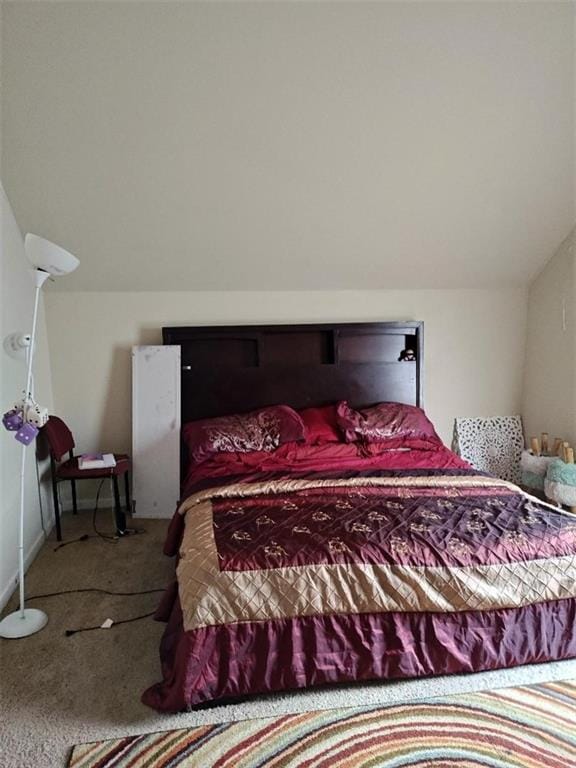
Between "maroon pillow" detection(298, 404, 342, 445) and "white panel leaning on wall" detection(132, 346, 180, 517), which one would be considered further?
"white panel leaning on wall" detection(132, 346, 180, 517)

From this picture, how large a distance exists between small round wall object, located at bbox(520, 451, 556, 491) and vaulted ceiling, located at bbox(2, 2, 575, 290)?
1.49 metres

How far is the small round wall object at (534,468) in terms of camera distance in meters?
3.53

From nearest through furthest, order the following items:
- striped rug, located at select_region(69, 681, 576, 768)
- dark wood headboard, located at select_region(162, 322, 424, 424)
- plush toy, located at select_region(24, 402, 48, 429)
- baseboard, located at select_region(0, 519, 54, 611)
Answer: striped rug, located at select_region(69, 681, 576, 768), plush toy, located at select_region(24, 402, 48, 429), baseboard, located at select_region(0, 519, 54, 611), dark wood headboard, located at select_region(162, 322, 424, 424)

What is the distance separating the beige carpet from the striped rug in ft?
0.18

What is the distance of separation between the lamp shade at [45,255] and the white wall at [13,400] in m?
0.62

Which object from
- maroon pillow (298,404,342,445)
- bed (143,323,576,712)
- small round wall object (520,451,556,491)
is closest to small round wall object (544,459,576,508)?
small round wall object (520,451,556,491)

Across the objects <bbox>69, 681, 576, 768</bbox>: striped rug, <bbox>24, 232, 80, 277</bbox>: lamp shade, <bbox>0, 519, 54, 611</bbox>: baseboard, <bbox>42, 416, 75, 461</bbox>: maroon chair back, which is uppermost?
<bbox>24, 232, 80, 277</bbox>: lamp shade

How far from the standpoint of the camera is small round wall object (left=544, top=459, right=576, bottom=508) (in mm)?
3238

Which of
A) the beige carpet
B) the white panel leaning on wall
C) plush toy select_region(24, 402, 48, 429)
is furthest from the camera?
the white panel leaning on wall

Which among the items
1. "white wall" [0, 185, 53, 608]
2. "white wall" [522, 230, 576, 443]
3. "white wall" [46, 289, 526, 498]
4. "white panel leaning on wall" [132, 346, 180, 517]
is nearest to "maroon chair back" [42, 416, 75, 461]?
"white wall" [0, 185, 53, 608]

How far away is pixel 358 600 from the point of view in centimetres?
178

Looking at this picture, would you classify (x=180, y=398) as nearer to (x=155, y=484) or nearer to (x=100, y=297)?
(x=155, y=484)

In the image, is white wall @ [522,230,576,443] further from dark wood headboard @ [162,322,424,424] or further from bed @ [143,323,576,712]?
bed @ [143,323,576,712]

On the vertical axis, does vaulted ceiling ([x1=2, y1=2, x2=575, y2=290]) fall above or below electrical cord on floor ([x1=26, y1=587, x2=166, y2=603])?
above
